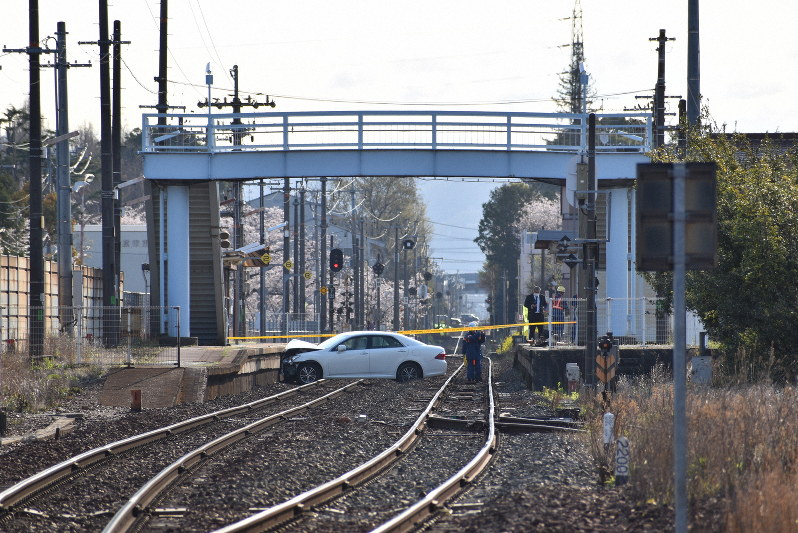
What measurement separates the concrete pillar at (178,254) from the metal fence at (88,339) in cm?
248

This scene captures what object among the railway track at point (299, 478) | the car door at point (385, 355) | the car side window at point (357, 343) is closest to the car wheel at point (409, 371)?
the car door at point (385, 355)

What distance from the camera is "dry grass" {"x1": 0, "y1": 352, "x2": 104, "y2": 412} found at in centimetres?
2022

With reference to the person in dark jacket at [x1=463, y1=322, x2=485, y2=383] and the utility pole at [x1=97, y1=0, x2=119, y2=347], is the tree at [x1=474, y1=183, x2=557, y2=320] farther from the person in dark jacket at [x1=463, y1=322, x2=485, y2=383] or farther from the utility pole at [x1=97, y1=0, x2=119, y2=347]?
the person in dark jacket at [x1=463, y1=322, x2=485, y2=383]

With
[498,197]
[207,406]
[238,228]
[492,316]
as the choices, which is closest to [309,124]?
[207,406]

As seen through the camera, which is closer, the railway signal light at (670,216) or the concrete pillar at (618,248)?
the railway signal light at (670,216)

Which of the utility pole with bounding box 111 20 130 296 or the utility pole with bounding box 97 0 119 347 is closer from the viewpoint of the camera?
the utility pole with bounding box 97 0 119 347

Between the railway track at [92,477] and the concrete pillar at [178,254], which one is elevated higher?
the concrete pillar at [178,254]

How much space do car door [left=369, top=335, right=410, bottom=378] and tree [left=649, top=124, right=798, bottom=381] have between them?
885cm

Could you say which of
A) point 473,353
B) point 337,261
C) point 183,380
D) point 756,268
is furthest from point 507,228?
point 756,268

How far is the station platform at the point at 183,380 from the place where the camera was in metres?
22.1

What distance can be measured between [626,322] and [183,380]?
12.3m

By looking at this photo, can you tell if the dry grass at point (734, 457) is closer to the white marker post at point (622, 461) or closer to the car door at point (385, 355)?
the white marker post at point (622, 461)

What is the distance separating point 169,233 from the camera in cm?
3247

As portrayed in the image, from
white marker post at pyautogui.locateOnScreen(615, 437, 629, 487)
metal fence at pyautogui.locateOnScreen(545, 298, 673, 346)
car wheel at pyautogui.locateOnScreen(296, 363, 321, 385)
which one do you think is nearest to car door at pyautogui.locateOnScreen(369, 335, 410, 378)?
car wheel at pyautogui.locateOnScreen(296, 363, 321, 385)
